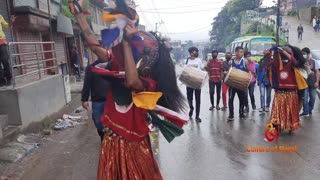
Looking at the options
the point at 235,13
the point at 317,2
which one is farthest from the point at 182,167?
the point at 235,13

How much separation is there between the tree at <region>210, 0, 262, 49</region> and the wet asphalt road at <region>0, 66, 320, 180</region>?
145 ft

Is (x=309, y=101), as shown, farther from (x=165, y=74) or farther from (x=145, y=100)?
(x=145, y=100)

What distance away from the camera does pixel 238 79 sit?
7457mm

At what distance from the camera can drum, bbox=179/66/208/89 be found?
7332mm

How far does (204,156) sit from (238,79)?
2774 millimetres

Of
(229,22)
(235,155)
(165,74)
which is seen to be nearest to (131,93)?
(165,74)

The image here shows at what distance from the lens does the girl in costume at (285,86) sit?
5.86 metres

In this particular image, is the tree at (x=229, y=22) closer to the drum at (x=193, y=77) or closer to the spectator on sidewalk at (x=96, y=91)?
the drum at (x=193, y=77)

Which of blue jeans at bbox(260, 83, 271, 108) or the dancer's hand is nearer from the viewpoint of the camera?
the dancer's hand

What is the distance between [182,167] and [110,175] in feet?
7.78

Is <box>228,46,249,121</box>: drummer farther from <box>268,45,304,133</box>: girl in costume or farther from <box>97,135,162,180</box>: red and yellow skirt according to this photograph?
<box>97,135,162,180</box>: red and yellow skirt

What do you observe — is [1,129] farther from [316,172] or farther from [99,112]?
[316,172]

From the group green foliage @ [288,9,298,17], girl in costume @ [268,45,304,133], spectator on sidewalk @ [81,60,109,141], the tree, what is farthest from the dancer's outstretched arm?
the tree

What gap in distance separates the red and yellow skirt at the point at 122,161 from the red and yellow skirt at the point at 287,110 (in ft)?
13.8
